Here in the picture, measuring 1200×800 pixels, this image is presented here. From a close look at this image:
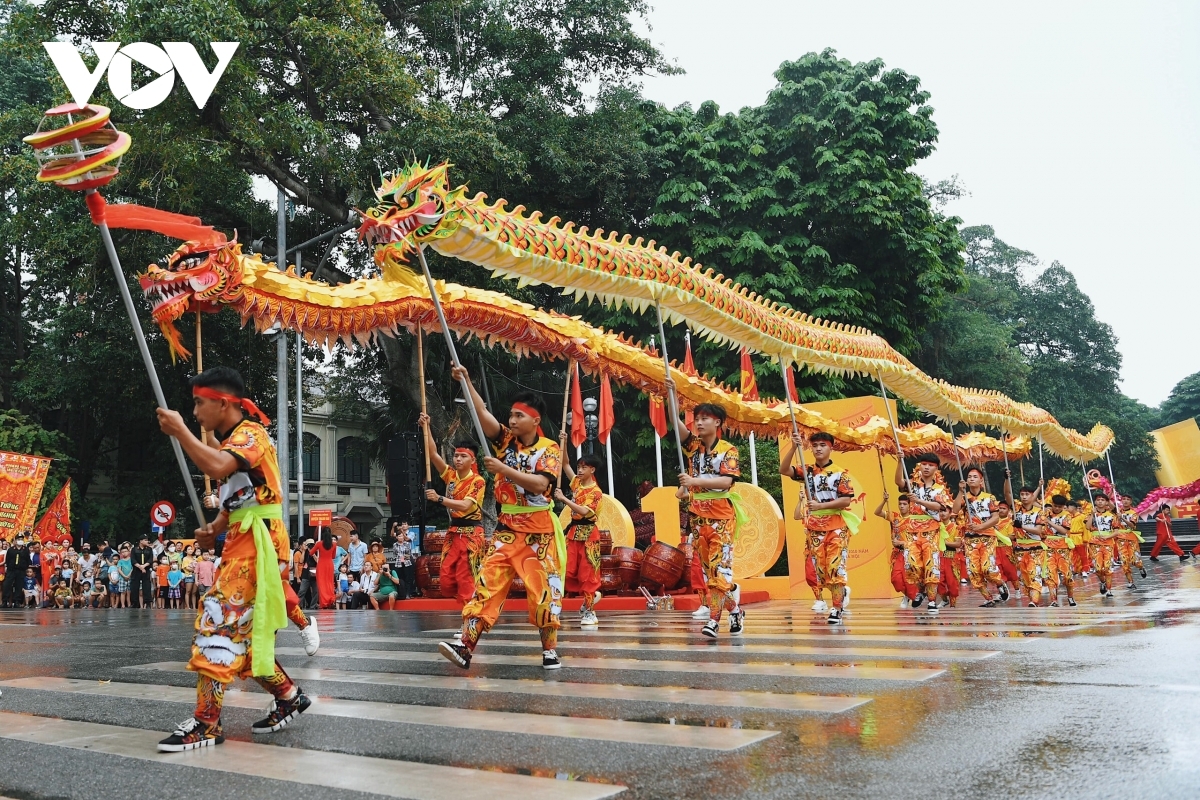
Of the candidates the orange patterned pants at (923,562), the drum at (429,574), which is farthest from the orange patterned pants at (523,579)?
the drum at (429,574)

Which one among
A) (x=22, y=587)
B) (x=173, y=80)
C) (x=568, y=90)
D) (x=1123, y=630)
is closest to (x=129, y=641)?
(x=1123, y=630)

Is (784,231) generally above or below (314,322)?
above

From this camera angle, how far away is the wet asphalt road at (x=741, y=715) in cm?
354

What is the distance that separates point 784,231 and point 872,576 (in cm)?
1402

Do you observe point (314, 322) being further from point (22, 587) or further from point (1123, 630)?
point (22, 587)

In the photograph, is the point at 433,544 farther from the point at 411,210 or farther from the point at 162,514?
the point at 162,514

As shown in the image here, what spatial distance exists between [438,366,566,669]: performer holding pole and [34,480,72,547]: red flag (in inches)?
1001

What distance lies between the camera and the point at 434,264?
2291cm

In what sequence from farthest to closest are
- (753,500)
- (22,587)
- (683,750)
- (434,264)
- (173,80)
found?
(22,587) < (434,264) < (173,80) < (753,500) < (683,750)

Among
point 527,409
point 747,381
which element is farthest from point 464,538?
point 747,381

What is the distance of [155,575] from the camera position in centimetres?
2478

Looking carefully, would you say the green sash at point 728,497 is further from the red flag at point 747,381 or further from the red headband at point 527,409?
the red flag at point 747,381

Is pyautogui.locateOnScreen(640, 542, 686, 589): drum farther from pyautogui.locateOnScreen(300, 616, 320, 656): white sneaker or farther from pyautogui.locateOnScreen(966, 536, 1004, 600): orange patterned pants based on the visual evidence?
pyautogui.locateOnScreen(300, 616, 320, 656): white sneaker

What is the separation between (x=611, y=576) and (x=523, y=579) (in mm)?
9136
